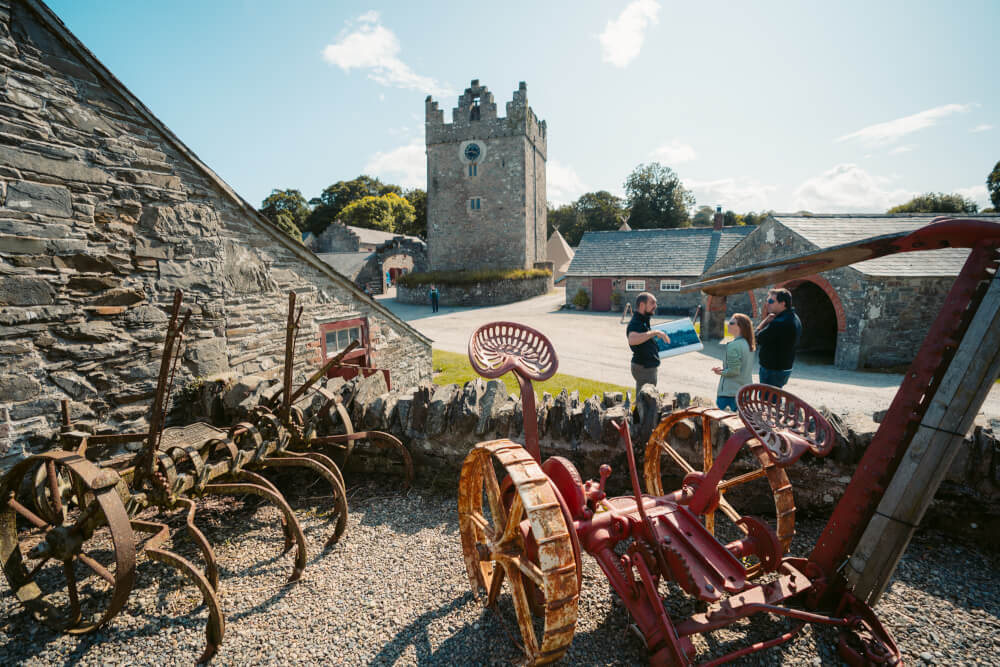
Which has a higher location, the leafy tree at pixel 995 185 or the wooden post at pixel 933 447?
the leafy tree at pixel 995 185

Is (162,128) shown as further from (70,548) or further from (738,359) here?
(738,359)

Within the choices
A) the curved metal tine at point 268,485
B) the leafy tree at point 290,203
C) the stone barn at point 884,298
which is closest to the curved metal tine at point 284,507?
the curved metal tine at point 268,485

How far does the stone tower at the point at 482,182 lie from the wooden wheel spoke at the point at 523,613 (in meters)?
30.0

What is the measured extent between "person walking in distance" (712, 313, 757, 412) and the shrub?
23.9 metres

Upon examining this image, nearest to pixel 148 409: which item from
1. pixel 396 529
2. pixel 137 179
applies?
pixel 137 179

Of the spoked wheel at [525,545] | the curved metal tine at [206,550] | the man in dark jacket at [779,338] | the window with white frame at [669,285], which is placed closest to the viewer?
the spoked wheel at [525,545]

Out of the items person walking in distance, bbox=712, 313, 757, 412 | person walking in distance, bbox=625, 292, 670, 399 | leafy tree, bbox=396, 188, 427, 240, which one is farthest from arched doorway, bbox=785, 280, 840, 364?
leafy tree, bbox=396, 188, 427, 240

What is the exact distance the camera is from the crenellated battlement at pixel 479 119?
97.8 feet

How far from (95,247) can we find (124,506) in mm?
3108

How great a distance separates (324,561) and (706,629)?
282 centimetres

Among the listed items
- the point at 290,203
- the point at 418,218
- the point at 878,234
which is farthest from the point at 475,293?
the point at 290,203

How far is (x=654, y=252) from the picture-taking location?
25156 mm

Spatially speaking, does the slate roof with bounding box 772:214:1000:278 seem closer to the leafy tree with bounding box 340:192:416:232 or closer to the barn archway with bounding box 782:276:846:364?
the barn archway with bounding box 782:276:846:364

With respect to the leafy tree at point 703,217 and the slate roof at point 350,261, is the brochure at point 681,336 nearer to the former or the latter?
the slate roof at point 350,261
